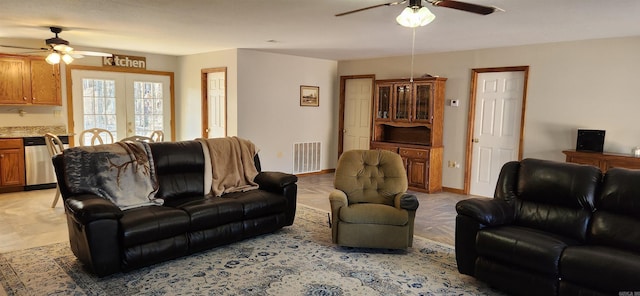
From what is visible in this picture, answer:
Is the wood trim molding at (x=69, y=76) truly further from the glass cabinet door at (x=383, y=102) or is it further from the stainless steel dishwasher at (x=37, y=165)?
the glass cabinet door at (x=383, y=102)

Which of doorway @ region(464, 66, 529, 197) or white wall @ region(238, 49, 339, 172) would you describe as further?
white wall @ region(238, 49, 339, 172)

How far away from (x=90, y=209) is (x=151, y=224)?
1.49ft

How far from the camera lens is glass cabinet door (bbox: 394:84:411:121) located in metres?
6.72

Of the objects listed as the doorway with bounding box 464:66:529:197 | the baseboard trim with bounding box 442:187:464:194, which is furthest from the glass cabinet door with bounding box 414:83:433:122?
the baseboard trim with bounding box 442:187:464:194

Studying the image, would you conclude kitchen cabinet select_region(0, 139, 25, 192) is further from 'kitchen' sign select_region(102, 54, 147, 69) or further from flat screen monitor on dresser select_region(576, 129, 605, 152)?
flat screen monitor on dresser select_region(576, 129, 605, 152)

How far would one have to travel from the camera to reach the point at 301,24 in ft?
14.8

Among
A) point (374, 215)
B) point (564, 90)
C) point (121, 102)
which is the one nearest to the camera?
point (374, 215)

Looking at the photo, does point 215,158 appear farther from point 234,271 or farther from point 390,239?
point 390,239

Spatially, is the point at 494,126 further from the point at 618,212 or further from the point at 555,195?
the point at 618,212

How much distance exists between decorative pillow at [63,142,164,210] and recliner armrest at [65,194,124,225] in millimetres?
222

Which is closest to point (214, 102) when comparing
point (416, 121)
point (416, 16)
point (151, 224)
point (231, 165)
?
point (231, 165)

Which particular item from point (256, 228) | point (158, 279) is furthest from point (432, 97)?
point (158, 279)

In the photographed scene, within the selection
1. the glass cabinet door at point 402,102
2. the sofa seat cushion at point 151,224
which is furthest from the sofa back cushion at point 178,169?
the glass cabinet door at point 402,102

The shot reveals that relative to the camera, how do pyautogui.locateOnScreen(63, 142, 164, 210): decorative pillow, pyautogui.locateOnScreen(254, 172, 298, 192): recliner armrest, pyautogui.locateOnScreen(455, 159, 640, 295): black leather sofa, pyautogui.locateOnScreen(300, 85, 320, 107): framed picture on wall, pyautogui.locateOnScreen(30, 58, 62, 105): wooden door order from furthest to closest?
1. pyautogui.locateOnScreen(300, 85, 320, 107): framed picture on wall
2. pyautogui.locateOnScreen(30, 58, 62, 105): wooden door
3. pyautogui.locateOnScreen(254, 172, 298, 192): recliner armrest
4. pyautogui.locateOnScreen(63, 142, 164, 210): decorative pillow
5. pyautogui.locateOnScreen(455, 159, 640, 295): black leather sofa
